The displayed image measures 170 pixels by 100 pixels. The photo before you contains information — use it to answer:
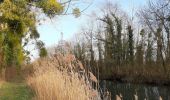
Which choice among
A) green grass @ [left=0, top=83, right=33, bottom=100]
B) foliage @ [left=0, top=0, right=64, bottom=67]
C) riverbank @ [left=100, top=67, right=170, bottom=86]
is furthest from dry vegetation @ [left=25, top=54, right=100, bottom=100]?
riverbank @ [left=100, top=67, right=170, bottom=86]

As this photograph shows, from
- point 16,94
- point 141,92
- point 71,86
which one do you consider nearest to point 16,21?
point 141,92

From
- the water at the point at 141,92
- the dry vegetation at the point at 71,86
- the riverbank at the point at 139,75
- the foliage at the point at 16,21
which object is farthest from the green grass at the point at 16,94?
the riverbank at the point at 139,75

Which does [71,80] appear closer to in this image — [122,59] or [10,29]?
[10,29]

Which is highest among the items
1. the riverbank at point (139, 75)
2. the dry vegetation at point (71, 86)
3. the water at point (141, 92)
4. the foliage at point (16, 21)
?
the foliage at point (16, 21)

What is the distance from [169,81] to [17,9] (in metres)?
17.6

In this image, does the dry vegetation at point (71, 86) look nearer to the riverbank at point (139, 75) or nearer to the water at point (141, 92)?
the water at point (141, 92)

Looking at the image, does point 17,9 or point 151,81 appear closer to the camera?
point 17,9

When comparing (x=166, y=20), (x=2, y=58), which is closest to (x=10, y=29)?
(x=2, y=58)

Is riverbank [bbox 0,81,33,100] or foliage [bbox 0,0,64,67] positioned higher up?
foliage [bbox 0,0,64,67]

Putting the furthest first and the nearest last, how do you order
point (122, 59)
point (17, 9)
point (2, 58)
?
1. point (122, 59)
2. point (2, 58)
3. point (17, 9)

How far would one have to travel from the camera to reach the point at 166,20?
138ft

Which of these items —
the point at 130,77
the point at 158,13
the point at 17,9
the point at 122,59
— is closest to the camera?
the point at 17,9

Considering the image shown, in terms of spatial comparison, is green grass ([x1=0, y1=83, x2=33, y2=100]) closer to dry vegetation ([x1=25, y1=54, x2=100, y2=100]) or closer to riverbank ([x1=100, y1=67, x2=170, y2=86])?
dry vegetation ([x1=25, y1=54, x2=100, y2=100])

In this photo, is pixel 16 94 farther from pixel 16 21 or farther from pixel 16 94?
pixel 16 21
